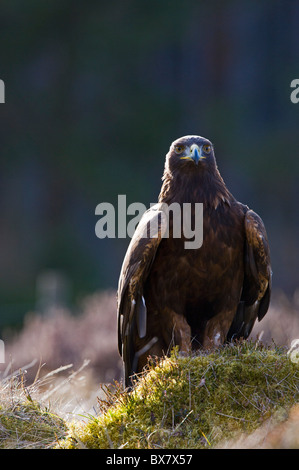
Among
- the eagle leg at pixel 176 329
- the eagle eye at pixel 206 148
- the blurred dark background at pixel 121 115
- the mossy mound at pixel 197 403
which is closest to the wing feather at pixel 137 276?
the eagle leg at pixel 176 329

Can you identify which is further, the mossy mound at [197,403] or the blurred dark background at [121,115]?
the blurred dark background at [121,115]

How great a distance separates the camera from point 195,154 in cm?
342

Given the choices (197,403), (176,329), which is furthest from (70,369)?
(197,403)

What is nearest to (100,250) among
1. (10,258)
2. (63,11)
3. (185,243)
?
(10,258)

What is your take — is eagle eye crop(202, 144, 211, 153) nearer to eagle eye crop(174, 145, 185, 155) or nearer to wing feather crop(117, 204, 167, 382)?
eagle eye crop(174, 145, 185, 155)

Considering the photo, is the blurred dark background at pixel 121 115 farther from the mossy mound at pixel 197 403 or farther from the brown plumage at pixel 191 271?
the mossy mound at pixel 197 403

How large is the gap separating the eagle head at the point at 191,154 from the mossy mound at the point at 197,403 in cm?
114

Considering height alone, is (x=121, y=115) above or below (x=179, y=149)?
above

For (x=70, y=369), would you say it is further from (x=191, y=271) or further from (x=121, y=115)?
(x=121, y=115)

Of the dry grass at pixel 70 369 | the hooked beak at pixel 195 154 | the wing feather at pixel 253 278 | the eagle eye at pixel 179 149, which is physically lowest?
the dry grass at pixel 70 369

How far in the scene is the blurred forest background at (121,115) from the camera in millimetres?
12836

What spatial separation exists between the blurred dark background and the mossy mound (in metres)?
9.32
